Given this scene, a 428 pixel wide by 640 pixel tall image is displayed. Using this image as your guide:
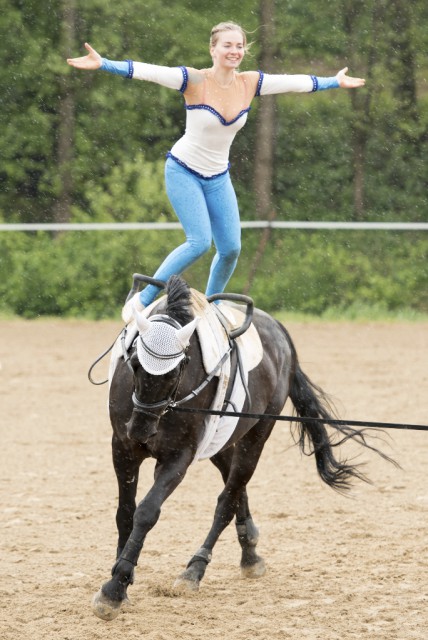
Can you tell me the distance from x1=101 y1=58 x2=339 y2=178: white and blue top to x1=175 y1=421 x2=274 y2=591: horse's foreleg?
4.71 feet

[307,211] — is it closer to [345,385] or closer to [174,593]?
[345,385]

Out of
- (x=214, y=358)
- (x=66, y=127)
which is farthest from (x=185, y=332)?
(x=66, y=127)

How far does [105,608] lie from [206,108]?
220cm

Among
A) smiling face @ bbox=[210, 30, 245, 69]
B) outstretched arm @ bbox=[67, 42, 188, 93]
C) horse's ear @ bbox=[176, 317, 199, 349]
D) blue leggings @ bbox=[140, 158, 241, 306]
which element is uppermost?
smiling face @ bbox=[210, 30, 245, 69]

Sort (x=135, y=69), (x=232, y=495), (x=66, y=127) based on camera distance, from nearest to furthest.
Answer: (x=135, y=69) → (x=232, y=495) → (x=66, y=127)

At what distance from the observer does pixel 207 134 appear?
5.06 meters

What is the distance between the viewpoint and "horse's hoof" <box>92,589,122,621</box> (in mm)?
4598

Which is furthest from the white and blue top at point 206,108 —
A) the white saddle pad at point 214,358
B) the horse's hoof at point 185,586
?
the horse's hoof at point 185,586

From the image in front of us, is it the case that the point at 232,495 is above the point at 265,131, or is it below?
above

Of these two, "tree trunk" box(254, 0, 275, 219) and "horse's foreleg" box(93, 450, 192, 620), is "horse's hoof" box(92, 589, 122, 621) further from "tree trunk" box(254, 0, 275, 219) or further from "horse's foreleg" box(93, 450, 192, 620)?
"tree trunk" box(254, 0, 275, 219)

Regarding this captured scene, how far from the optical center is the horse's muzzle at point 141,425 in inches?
172

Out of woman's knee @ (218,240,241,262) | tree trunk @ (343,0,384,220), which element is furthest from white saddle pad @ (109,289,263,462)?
tree trunk @ (343,0,384,220)

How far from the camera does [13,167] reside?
20.8 meters

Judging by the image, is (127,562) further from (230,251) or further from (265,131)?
(265,131)
